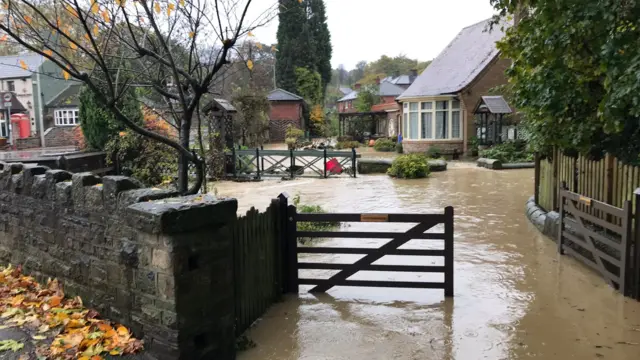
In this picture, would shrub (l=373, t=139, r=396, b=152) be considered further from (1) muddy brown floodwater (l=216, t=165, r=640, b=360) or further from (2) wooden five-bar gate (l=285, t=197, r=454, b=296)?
(2) wooden five-bar gate (l=285, t=197, r=454, b=296)

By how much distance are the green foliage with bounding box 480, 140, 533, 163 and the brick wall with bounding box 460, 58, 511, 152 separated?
2746 millimetres

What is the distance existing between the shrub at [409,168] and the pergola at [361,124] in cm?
2166

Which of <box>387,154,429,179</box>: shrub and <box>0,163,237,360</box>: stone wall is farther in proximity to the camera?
<box>387,154,429,179</box>: shrub

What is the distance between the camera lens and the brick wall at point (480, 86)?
971 inches

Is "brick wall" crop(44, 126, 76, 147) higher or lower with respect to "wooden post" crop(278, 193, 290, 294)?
higher

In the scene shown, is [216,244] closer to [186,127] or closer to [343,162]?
[186,127]

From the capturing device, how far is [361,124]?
4109 cm

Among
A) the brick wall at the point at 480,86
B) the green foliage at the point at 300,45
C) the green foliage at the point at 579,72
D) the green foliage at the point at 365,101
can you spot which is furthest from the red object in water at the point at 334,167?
the green foliage at the point at 300,45

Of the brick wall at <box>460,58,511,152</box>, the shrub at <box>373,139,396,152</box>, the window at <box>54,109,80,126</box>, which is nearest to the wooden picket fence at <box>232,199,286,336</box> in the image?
the brick wall at <box>460,58,511,152</box>

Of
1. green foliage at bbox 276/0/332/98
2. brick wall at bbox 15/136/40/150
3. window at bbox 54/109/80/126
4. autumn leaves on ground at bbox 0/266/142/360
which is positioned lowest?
autumn leaves on ground at bbox 0/266/142/360

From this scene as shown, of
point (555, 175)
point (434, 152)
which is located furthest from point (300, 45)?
point (555, 175)

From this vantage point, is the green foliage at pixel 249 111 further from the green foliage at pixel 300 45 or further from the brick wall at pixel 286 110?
the green foliage at pixel 300 45

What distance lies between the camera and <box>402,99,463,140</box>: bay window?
25641 mm

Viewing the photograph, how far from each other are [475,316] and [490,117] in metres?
21.8
